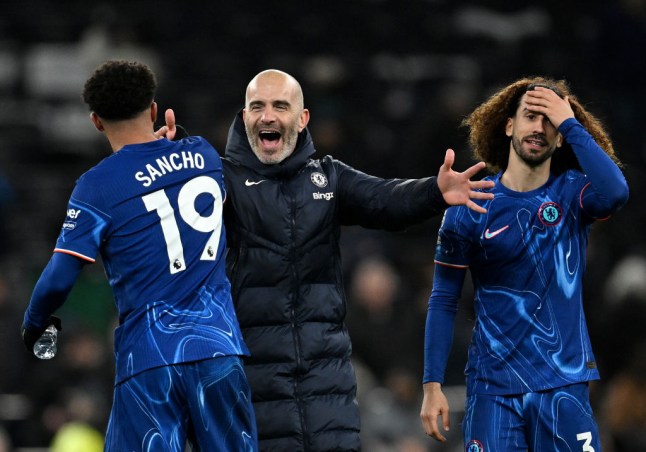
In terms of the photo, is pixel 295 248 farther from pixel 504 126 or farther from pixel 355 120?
pixel 355 120

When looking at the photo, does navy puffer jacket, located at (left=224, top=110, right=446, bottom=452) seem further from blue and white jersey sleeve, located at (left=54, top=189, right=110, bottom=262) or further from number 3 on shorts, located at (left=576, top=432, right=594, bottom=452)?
number 3 on shorts, located at (left=576, top=432, right=594, bottom=452)

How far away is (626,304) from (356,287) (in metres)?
2.47

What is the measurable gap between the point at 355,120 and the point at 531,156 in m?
7.52

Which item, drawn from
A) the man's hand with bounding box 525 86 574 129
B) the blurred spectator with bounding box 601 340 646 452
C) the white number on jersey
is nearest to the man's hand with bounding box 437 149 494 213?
the man's hand with bounding box 525 86 574 129

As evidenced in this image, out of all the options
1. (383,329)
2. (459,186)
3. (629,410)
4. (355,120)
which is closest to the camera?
(459,186)

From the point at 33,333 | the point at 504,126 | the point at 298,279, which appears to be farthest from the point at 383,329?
the point at 33,333

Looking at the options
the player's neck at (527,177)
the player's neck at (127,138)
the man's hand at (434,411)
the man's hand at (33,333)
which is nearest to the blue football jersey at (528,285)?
the player's neck at (527,177)

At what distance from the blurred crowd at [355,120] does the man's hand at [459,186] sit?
4.36 m

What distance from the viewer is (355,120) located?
45.1 ft

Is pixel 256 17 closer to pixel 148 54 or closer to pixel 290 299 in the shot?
→ pixel 148 54

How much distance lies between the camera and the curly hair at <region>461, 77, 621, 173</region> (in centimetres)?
643

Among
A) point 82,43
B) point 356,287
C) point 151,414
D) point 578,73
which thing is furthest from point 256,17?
point 151,414

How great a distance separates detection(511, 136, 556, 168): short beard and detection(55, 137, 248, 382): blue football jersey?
1.55m

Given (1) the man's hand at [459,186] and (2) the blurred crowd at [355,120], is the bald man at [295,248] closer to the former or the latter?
(1) the man's hand at [459,186]
